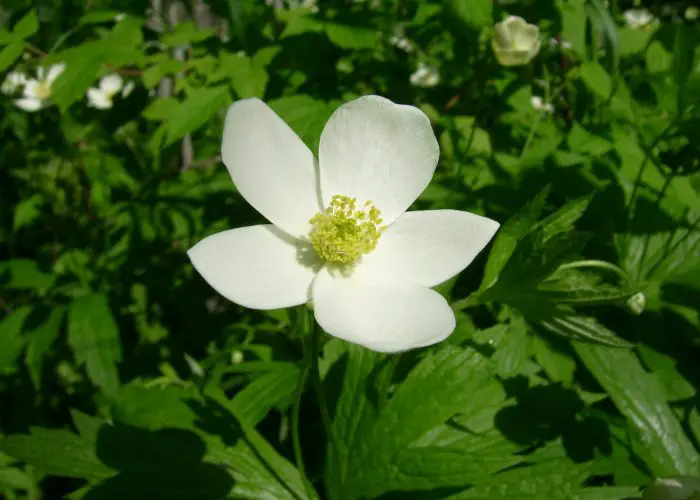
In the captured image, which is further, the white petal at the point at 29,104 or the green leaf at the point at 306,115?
the white petal at the point at 29,104

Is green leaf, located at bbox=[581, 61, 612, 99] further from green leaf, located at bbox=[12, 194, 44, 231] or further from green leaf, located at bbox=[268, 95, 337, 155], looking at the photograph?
green leaf, located at bbox=[12, 194, 44, 231]

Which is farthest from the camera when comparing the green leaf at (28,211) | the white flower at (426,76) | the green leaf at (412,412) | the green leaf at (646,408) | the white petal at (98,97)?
the white petal at (98,97)

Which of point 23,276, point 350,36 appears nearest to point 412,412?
point 350,36

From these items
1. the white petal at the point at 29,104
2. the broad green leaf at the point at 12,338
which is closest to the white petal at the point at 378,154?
the broad green leaf at the point at 12,338

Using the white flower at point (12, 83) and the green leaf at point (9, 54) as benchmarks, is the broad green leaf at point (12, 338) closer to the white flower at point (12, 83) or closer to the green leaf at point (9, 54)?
the green leaf at point (9, 54)

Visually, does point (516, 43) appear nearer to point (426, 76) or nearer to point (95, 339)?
point (426, 76)

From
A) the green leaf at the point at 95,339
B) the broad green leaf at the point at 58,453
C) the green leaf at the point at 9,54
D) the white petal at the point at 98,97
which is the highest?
the green leaf at the point at 9,54

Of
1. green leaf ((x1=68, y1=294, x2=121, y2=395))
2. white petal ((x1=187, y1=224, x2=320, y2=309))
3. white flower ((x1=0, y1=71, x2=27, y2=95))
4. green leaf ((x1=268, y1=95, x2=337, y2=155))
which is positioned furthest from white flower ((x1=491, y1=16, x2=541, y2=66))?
white flower ((x1=0, y1=71, x2=27, y2=95))

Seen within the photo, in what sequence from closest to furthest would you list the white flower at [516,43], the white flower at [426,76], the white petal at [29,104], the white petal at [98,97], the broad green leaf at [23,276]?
the white flower at [516,43] → the broad green leaf at [23,276] → the white flower at [426,76] → the white petal at [29,104] → the white petal at [98,97]
